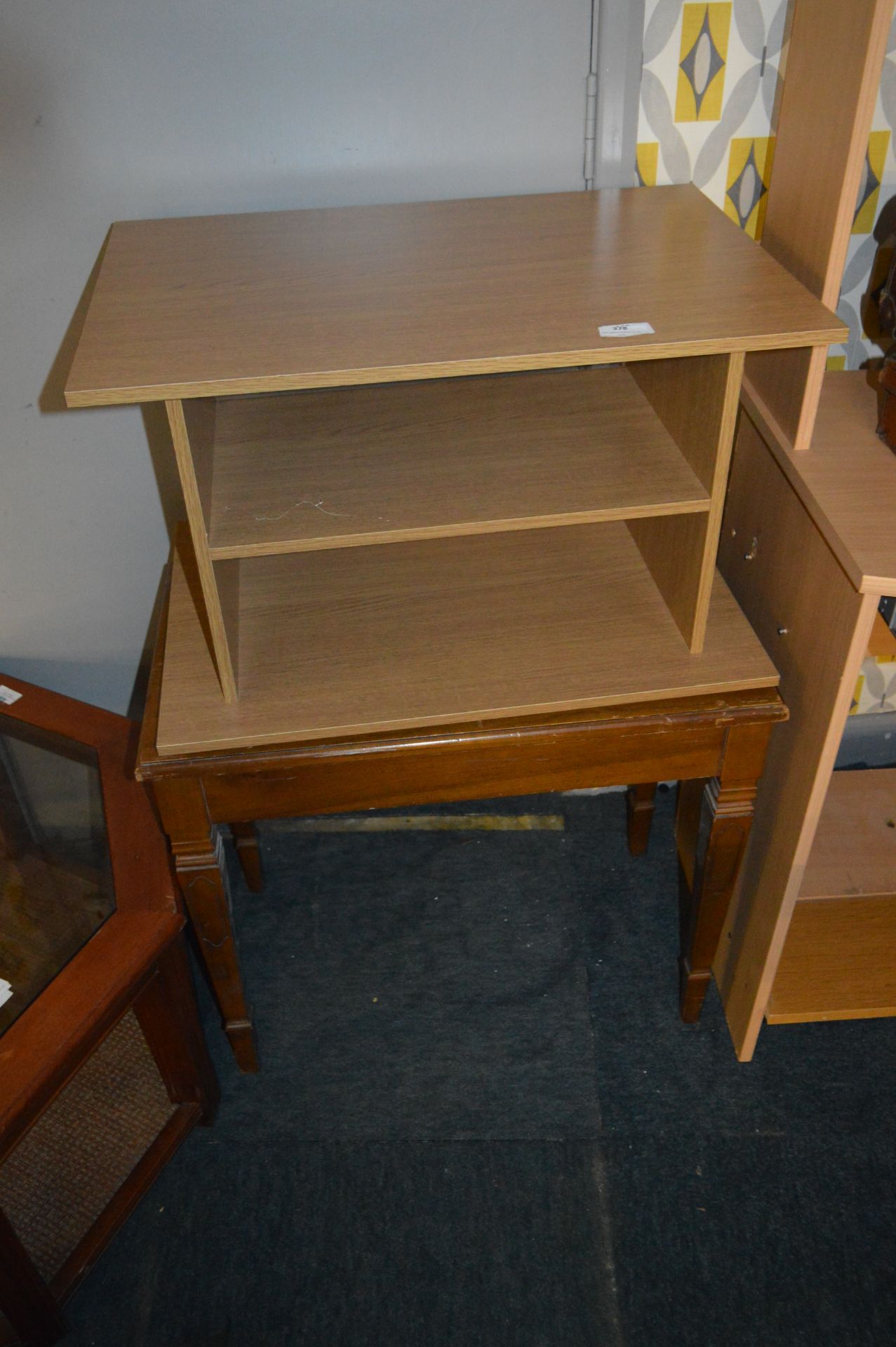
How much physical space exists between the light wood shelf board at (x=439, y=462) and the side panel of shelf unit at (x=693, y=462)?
25 millimetres

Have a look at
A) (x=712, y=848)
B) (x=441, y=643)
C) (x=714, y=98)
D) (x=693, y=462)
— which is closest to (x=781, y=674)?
(x=712, y=848)

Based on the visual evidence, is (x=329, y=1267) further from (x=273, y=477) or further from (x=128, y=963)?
(x=273, y=477)

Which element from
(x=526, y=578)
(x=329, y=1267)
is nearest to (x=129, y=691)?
(x=526, y=578)

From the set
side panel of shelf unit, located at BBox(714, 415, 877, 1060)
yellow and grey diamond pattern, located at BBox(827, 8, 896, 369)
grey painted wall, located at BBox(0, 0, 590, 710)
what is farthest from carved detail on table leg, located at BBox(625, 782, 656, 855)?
grey painted wall, located at BBox(0, 0, 590, 710)

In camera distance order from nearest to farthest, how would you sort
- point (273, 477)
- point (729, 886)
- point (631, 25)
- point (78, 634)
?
point (273, 477)
point (631, 25)
point (729, 886)
point (78, 634)

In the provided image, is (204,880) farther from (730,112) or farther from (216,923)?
(730,112)

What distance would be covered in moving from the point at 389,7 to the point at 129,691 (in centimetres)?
127

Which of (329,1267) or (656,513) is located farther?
(329,1267)

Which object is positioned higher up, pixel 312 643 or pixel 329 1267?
pixel 312 643

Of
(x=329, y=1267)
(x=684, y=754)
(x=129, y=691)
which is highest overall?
(x=684, y=754)

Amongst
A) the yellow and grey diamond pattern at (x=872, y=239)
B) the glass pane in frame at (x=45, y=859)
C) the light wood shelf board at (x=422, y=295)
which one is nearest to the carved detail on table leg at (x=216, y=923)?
the glass pane in frame at (x=45, y=859)

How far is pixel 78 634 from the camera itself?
6.70 feet

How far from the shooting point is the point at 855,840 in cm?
191

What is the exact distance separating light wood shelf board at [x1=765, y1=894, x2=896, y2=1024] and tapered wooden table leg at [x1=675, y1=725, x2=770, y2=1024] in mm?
153
